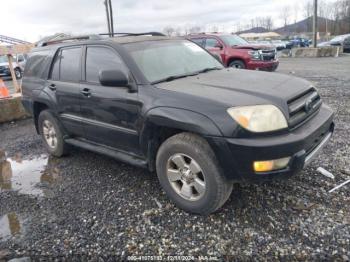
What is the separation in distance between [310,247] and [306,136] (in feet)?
3.06

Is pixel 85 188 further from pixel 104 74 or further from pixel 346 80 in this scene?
pixel 346 80

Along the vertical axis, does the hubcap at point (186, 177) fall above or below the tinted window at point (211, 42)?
below

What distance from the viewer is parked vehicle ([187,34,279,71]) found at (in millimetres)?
10578

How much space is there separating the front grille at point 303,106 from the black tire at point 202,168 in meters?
0.78

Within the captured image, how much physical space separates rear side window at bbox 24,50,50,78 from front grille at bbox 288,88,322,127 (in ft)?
12.1

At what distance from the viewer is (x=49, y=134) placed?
5055 mm

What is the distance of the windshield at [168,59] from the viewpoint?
11.6 feet

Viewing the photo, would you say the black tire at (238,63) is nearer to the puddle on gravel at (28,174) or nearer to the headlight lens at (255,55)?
the headlight lens at (255,55)

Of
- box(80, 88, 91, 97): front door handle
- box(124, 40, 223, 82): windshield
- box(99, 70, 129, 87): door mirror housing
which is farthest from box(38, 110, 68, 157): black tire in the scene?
box(124, 40, 223, 82): windshield

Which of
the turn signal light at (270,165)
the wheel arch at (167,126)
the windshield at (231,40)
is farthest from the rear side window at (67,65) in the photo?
the windshield at (231,40)

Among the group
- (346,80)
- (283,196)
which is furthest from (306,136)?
(346,80)

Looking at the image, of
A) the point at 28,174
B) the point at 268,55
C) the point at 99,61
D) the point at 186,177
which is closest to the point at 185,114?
the point at 186,177

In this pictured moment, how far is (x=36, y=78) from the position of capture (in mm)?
4988

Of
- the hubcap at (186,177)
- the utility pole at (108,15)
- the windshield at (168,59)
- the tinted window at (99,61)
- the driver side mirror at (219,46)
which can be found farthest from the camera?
the utility pole at (108,15)
